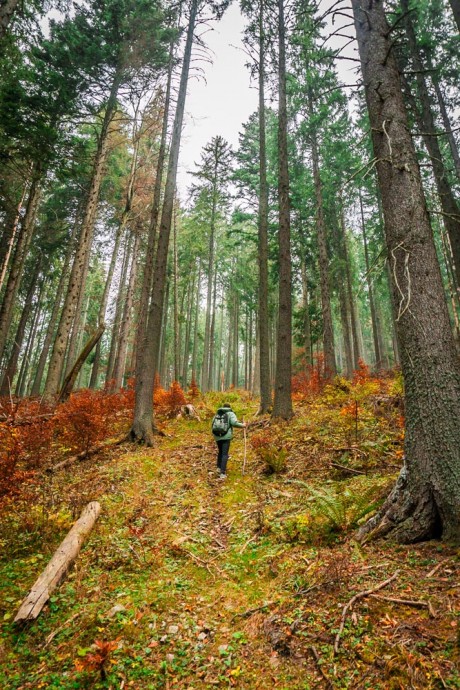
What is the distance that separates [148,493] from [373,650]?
4.63 metres

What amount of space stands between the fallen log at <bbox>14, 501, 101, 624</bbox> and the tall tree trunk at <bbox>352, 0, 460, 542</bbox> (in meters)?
3.55

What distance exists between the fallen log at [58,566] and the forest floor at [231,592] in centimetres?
11

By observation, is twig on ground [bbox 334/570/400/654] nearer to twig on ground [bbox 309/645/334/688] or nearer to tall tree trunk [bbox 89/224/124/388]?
twig on ground [bbox 309/645/334/688]

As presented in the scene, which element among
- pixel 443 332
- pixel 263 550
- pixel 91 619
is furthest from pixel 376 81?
pixel 91 619

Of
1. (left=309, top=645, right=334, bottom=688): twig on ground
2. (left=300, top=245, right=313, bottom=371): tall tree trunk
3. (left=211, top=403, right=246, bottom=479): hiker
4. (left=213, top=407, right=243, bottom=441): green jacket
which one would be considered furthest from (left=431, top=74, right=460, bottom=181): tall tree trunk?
(left=309, top=645, right=334, bottom=688): twig on ground

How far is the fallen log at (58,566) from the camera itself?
3287 mm

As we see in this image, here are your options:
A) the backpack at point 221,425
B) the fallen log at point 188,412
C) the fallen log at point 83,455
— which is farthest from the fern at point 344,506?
the fallen log at point 188,412

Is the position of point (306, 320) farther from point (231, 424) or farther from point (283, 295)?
point (231, 424)

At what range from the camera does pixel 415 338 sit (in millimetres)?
3725

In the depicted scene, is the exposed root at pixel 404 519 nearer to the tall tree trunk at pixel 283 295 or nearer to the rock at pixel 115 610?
the rock at pixel 115 610

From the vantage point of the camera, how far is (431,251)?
393 cm

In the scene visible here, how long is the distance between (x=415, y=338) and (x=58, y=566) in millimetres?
4865

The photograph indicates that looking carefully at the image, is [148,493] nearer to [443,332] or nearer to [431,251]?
[443,332]

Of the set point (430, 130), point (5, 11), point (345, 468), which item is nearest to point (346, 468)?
point (345, 468)
